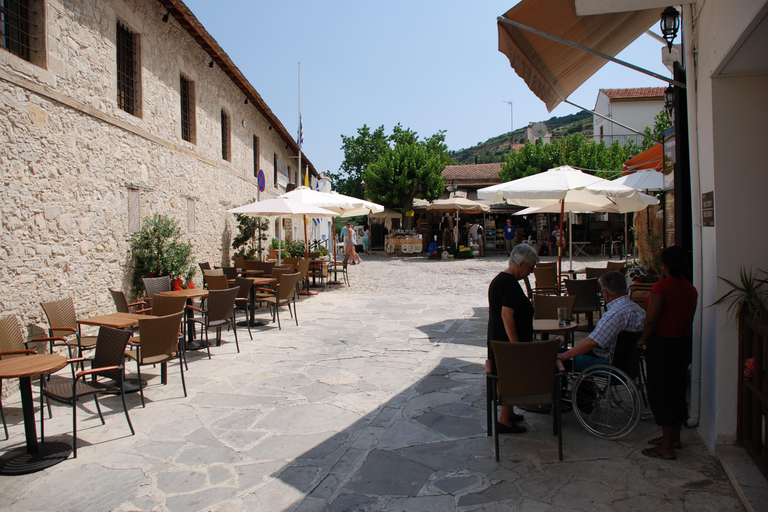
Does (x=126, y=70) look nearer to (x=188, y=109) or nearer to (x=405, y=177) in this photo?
(x=188, y=109)

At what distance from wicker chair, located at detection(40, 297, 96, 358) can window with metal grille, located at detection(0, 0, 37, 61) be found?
118 inches

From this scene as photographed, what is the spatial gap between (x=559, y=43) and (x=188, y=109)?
9.28 m

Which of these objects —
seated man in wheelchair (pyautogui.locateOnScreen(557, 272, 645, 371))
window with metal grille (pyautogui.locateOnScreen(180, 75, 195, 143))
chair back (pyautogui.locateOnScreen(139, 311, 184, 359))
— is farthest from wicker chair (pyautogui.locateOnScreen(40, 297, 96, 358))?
window with metal grille (pyautogui.locateOnScreen(180, 75, 195, 143))

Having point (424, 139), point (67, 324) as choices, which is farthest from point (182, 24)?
point (424, 139)

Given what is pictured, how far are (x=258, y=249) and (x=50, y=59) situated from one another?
9.99 m

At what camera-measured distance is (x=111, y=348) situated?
4141 mm

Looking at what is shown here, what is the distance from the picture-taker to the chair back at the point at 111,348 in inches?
160

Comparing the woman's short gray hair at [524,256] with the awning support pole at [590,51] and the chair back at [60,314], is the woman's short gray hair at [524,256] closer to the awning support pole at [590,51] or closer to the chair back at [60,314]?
the awning support pole at [590,51]

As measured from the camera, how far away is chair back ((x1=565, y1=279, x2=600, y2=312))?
6.98 meters

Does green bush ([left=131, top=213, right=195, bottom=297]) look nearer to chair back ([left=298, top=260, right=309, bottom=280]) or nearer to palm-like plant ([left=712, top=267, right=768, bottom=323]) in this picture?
chair back ([left=298, top=260, right=309, bottom=280])

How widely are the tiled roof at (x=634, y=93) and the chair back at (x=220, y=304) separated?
113 ft

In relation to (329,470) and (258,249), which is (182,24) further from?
(329,470)

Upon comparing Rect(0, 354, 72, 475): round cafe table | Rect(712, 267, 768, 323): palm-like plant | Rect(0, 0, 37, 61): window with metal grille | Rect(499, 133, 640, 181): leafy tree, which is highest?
Rect(499, 133, 640, 181): leafy tree

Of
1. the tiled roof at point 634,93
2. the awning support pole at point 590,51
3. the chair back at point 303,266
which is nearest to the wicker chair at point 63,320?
the awning support pole at point 590,51
